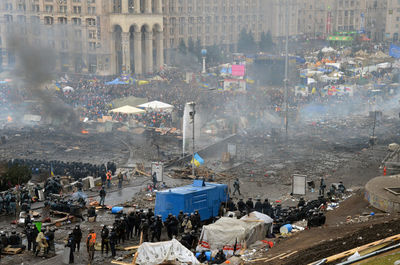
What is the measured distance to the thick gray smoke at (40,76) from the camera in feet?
168

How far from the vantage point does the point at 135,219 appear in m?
24.2

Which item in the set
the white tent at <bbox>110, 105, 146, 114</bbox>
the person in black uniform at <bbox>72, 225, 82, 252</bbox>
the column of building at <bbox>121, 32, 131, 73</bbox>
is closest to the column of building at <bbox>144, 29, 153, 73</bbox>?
the column of building at <bbox>121, 32, 131, 73</bbox>

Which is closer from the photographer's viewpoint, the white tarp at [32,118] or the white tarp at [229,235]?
the white tarp at [229,235]

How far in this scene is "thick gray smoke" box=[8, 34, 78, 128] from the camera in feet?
168

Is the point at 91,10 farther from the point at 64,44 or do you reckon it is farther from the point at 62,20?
the point at 64,44

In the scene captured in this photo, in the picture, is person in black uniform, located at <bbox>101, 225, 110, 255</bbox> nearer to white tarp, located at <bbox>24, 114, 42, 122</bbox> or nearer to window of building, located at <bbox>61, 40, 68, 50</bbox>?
white tarp, located at <bbox>24, 114, 42, 122</bbox>

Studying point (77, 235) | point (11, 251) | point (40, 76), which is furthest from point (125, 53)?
point (77, 235)

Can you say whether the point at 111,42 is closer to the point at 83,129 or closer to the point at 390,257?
the point at 83,129

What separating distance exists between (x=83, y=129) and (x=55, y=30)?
31.4m

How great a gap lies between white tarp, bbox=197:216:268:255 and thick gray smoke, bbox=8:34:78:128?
30.4m

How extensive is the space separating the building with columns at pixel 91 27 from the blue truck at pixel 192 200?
5334 cm

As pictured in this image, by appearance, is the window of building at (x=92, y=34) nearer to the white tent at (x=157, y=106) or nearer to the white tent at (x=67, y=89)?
the white tent at (x=67, y=89)

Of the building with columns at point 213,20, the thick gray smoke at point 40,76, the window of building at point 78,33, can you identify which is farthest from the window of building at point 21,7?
the building with columns at point 213,20

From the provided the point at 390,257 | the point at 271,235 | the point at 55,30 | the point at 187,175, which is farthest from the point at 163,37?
the point at 390,257
